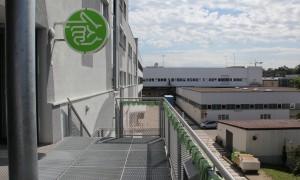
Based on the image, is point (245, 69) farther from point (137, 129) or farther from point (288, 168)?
point (137, 129)

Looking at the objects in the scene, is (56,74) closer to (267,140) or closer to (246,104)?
(267,140)

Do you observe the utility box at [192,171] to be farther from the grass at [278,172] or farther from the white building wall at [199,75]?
the white building wall at [199,75]

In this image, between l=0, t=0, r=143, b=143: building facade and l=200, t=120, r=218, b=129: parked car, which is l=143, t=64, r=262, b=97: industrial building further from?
l=0, t=0, r=143, b=143: building facade

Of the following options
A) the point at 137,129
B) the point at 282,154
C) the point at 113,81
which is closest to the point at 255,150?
the point at 282,154

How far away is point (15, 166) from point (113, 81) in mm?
18697

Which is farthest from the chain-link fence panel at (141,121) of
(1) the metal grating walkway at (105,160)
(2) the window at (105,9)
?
(2) the window at (105,9)

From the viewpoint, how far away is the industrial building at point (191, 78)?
321 feet

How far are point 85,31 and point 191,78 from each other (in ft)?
304

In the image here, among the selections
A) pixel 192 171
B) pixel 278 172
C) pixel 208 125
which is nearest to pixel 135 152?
pixel 192 171

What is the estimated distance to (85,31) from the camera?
8.27 meters

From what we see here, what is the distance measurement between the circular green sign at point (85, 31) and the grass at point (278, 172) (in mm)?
22450

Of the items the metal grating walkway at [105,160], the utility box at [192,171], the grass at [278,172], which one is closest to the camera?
the utility box at [192,171]

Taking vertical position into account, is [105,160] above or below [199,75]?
below

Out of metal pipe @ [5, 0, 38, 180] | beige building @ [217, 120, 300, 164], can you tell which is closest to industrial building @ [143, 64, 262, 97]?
beige building @ [217, 120, 300, 164]
